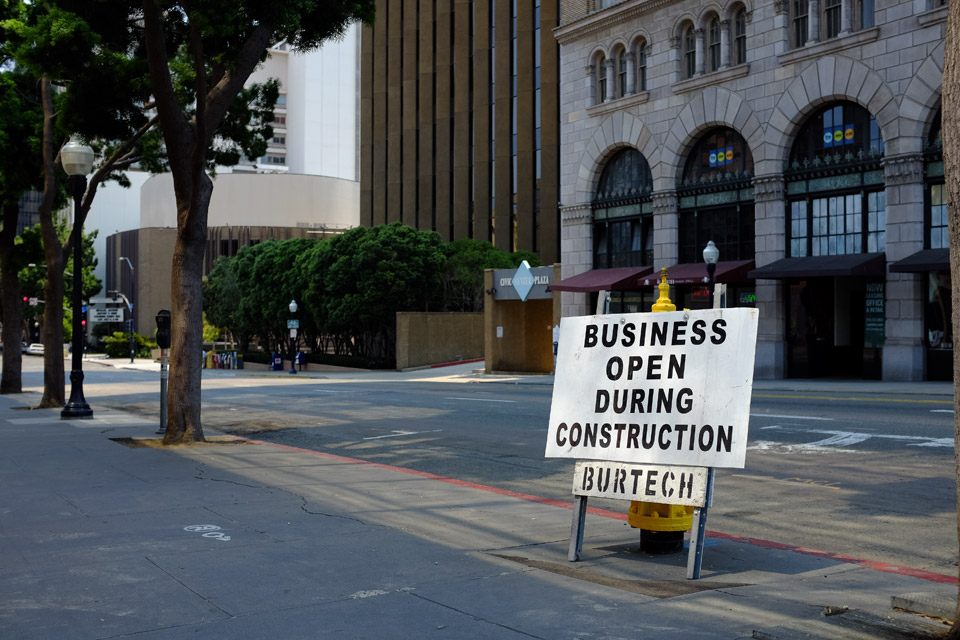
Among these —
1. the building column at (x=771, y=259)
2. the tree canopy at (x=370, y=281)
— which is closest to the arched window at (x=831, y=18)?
the building column at (x=771, y=259)

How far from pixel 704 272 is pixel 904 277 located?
698 cm

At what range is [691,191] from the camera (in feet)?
111

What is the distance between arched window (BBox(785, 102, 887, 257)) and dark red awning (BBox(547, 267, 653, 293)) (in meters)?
6.31

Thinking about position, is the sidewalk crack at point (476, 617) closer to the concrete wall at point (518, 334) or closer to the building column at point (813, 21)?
the building column at point (813, 21)

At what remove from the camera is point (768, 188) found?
30719mm

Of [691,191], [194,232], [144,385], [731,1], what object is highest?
[731,1]

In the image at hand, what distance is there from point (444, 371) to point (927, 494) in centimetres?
3564

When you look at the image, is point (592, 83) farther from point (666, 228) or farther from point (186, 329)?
point (186, 329)

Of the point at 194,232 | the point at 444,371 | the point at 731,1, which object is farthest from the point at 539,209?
the point at 194,232

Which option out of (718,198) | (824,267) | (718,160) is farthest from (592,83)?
(824,267)

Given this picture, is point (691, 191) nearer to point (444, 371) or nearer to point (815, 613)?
point (444, 371)

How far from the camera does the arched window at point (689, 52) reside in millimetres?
33969

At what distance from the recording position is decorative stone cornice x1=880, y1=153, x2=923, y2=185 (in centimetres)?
2662

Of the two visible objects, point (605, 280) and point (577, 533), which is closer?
point (577, 533)
